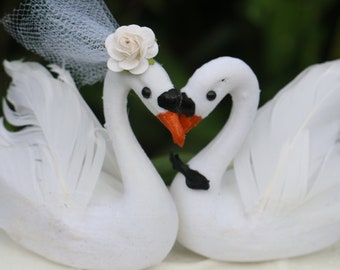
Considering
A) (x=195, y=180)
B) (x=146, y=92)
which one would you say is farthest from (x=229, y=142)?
(x=146, y=92)

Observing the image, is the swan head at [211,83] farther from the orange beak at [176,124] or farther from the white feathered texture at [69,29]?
the white feathered texture at [69,29]

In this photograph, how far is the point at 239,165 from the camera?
1.25 m

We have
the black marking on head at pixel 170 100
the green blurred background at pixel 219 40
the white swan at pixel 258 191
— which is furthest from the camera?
the green blurred background at pixel 219 40

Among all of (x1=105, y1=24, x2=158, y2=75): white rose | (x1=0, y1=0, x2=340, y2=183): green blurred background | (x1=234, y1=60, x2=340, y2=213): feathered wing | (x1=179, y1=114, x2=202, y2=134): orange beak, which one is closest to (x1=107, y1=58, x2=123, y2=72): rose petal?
(x1=105, y1=24, x2=158, y2=75): white rose

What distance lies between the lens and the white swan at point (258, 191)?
1.19 meters

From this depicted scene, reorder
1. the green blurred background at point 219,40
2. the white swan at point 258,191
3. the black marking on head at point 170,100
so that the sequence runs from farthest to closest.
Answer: the green blurred background at point 219,40
the white swan at point 258,191
the black marking on head at point 170,100

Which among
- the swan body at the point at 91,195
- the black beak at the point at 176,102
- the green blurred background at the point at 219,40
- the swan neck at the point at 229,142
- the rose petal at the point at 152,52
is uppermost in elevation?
the rose petal at the point at 152,52

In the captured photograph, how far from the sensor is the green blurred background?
2.01 m

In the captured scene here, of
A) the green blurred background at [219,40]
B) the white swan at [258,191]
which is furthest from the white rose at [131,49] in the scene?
the green blurred background at [219,40]

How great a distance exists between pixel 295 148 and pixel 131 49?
1.05 ft

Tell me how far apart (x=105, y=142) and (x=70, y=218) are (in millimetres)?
153

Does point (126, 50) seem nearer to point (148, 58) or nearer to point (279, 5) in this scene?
point (148, 58)

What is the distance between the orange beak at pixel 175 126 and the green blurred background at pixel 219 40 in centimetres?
79

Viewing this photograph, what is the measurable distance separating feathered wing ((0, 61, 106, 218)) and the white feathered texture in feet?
0.25
